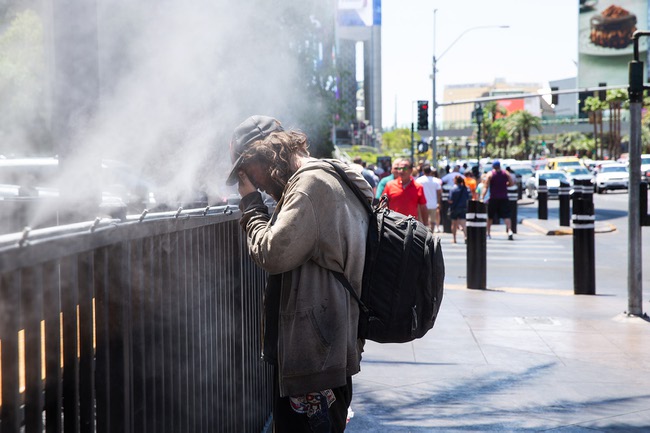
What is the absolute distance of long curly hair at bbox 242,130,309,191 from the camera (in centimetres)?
300

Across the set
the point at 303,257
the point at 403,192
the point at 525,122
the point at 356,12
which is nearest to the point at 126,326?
the point at 303,257

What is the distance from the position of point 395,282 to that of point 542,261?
12804 mm

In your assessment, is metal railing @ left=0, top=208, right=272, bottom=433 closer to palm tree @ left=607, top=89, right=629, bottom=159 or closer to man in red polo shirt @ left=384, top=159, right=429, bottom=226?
man in red polo shirt @ left=384, top=159, right=429, bottom=226

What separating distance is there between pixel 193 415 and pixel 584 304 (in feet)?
25.0

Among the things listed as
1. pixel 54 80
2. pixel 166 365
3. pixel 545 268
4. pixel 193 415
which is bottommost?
pixel 545 268

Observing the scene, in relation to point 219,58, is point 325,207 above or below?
below

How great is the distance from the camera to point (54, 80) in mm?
3584

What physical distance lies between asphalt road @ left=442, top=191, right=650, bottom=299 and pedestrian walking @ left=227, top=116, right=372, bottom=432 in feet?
28.2

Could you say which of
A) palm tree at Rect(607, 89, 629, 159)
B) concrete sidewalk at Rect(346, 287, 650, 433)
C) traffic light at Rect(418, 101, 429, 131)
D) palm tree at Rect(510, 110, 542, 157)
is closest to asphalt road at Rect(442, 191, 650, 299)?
concrete sidewalk at Rect(346, 287, 650, 433)

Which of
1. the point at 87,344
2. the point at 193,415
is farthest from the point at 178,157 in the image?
the point at 87,344

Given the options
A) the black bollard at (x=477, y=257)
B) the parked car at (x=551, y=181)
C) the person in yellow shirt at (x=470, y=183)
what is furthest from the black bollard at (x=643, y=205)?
the parked car at (x=551, y=181)

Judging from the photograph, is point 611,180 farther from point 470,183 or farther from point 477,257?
point 477,257

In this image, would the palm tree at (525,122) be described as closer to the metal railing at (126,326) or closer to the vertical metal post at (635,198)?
the vertical metal post at (635,198)

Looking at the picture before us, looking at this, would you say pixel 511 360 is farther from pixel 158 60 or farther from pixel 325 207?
pixel 325 207
